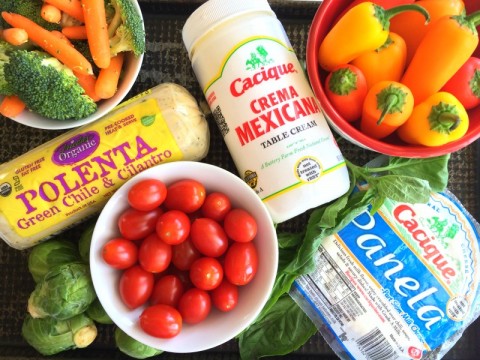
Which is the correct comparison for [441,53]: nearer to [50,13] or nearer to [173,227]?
[173,227]

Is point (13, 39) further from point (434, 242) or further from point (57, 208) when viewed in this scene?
point (434, 242)

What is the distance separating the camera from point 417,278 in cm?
86

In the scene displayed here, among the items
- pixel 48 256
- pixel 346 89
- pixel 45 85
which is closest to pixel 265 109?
pixel 346 89

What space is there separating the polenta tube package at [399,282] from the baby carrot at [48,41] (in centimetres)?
51

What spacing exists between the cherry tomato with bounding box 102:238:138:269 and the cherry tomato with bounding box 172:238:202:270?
7 centimetres

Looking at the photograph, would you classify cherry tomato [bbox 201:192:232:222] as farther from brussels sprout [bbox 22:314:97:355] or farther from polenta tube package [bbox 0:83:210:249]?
brussels sprout [bbox 22:314:97:355]

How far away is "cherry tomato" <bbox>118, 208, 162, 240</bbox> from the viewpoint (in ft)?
2.64

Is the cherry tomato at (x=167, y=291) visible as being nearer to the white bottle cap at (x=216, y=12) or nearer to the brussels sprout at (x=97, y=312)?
the brussels sprout at (x=97, y=312)

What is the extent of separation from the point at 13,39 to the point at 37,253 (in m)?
0.35

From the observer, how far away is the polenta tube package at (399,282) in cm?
86

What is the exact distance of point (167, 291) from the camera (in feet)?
2.66

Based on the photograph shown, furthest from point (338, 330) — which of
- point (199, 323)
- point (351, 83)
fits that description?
point (351, 83)

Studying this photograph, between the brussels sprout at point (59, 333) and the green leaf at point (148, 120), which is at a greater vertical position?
the green leaf at point (148, 120)

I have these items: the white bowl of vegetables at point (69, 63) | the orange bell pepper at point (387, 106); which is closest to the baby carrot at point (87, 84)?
the white bowl of vegetables at point (69, 63)
